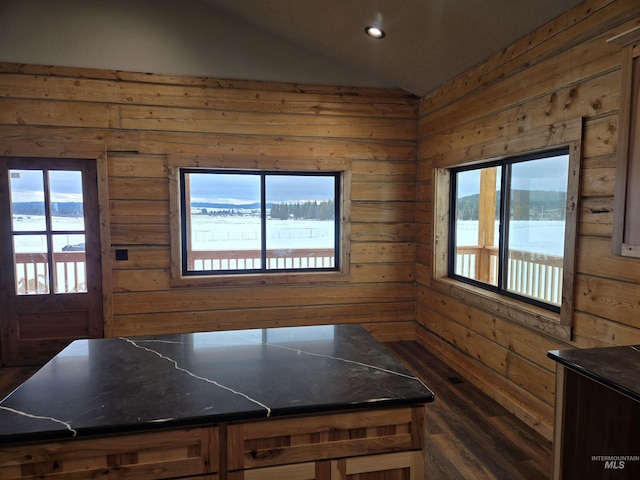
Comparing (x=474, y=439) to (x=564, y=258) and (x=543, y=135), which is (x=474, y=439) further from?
(x=543, y=135)

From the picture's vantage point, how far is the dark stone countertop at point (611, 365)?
54.0 inches

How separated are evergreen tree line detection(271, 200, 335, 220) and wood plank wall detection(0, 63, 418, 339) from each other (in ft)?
1.00

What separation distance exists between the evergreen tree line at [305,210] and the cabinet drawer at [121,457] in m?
3.03

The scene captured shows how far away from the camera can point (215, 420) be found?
115cm

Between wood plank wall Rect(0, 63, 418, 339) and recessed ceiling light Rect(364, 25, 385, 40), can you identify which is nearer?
recessed ceiling light Rect(364, 25, 385, 40)

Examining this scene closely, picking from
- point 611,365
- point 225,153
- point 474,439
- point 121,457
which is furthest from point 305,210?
point 121,457

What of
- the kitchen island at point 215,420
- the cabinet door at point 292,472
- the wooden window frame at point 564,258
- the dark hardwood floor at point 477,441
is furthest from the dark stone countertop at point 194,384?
the wooden window frame at point 564,258

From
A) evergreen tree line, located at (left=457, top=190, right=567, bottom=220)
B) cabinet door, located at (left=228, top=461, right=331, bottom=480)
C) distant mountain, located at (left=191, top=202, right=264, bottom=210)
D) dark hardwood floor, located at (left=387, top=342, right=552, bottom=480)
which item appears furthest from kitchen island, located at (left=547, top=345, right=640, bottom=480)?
distant mountain, located at (left=191, top=202, right=264, bottom=210)

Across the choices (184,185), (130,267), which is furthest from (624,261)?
(130,267)

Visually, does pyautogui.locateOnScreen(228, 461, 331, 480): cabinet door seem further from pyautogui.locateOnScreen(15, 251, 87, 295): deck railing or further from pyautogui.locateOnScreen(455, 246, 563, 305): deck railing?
pyautogui.locateOnScreen(15, 251, 87, 295): deck railing

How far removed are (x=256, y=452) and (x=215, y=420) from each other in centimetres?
18

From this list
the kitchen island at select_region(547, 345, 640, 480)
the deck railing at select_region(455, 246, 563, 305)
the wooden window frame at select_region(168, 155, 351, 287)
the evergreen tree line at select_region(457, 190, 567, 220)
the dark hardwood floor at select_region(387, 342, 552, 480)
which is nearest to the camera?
the kitchen island at select_region(547, 345, 640, 480)

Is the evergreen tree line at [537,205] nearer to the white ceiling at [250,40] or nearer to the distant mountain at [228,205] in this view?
the white ceiling at [250,40]

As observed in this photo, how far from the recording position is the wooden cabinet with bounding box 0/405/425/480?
111cm
